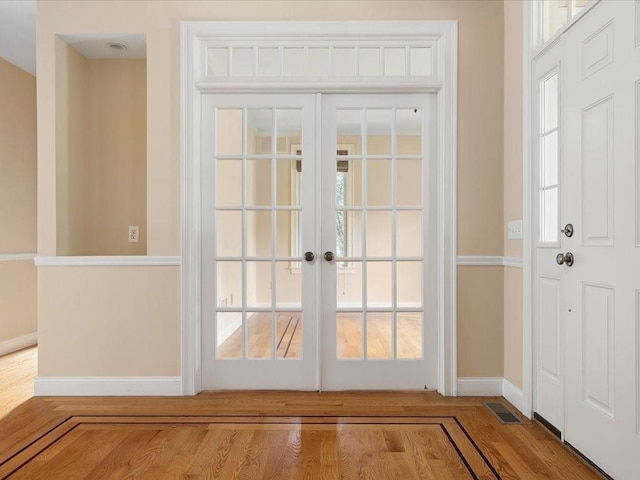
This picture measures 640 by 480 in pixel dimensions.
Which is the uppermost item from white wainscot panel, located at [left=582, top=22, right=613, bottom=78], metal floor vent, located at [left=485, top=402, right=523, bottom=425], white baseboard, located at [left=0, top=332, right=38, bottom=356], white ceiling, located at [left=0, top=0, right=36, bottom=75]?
white ceiling, located at [left=0, top=0, right=36, bottom=75]

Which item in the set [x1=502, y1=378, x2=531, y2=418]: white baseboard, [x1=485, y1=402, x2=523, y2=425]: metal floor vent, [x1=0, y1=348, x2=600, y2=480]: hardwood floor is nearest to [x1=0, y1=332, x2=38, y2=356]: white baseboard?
[x1=0, y1=348, x2=600, y2=480]: hardwood floor

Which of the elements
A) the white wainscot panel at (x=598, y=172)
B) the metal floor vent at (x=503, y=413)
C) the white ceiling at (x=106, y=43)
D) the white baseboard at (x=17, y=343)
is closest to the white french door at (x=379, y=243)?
the metal floor vent at (x=503, y=413)

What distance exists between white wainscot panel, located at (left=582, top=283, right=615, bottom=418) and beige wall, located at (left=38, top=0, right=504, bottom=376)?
2.75ft

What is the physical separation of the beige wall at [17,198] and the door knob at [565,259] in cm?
427

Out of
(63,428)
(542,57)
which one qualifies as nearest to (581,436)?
(542,57)

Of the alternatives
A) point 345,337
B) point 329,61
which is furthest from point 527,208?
point 329,61

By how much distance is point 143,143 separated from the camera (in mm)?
3012

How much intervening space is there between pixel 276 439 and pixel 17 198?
3.39m

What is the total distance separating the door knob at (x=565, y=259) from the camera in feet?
6.53

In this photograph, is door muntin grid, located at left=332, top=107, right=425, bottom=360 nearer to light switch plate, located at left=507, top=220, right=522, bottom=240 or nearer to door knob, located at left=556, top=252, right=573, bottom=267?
light switch plate, located at left=507, top=220, right=522, bottom=240

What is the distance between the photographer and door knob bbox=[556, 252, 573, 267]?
6.53ft

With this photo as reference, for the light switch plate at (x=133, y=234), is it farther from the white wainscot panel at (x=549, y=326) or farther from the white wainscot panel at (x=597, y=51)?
the white wainscot panel at (x=597, y=51)

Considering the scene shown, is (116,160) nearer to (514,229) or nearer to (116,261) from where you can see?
(116,261)

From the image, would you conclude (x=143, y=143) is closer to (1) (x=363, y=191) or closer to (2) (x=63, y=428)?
(1) (x=363, y=191)
